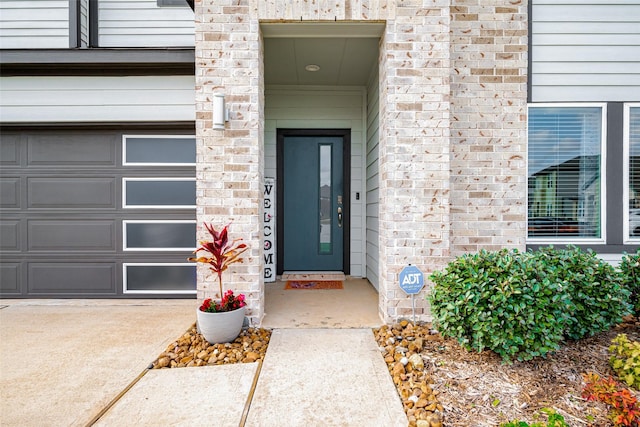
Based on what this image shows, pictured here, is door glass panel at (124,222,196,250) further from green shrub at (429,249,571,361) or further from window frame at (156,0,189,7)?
green shrub at (429,249,571,361)

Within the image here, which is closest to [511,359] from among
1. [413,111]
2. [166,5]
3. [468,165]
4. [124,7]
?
[468,165]

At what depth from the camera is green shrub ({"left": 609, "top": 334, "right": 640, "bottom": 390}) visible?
2115 mm

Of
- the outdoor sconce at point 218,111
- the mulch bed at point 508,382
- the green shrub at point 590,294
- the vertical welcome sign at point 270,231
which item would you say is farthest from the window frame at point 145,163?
the green shrub at point 590,294

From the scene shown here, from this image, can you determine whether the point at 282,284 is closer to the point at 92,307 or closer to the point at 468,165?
the point at 92,307

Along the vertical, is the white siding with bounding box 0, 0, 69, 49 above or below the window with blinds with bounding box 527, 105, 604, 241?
above

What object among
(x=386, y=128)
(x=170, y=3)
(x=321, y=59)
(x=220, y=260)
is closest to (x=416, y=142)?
(x=386, y=128)

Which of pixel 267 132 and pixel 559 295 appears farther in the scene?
pixel 267 132

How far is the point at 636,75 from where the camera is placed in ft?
11.5

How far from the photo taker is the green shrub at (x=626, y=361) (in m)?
2.12

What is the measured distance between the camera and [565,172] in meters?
3.54

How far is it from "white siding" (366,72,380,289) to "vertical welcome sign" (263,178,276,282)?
4.16 ft

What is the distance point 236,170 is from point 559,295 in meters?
2.54

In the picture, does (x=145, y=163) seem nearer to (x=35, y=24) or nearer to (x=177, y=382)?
(x=35, y=24)

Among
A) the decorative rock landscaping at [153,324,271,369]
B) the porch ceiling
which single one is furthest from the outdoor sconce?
the decorative rock landscaping at [153,324,271,369]
